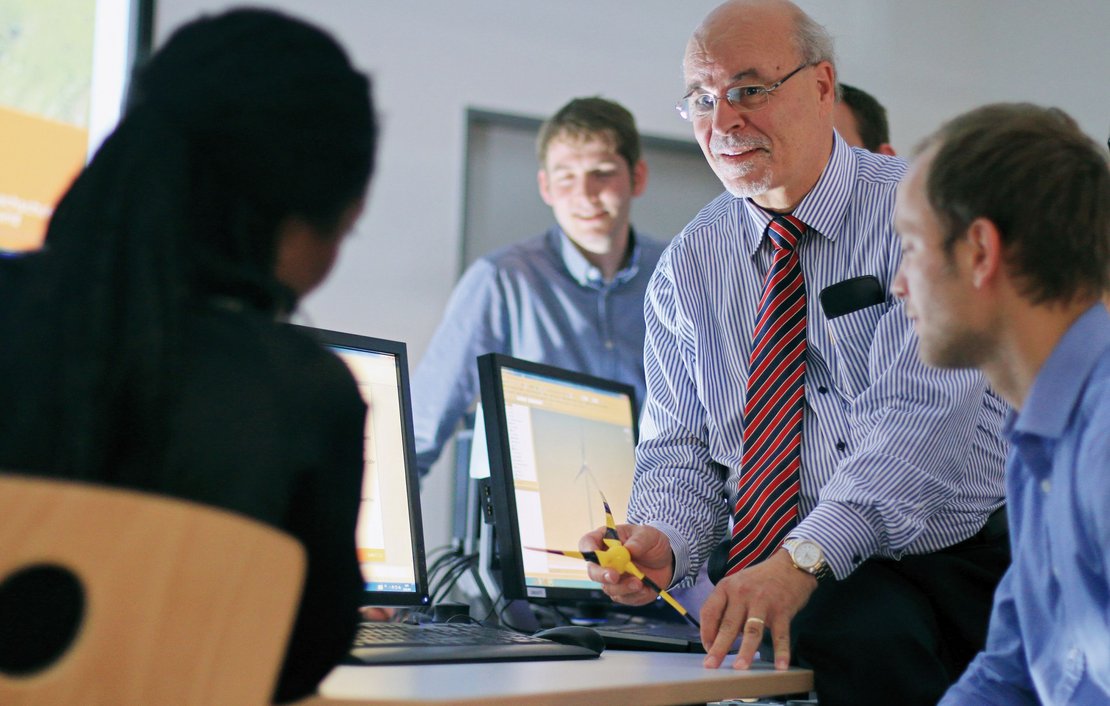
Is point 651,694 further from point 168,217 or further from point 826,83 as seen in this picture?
point 826,83

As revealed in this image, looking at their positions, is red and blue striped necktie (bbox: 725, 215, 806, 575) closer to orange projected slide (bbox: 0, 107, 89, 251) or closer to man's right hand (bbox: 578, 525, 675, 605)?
man's right hand (bbox: 578, 525, 675, 605)

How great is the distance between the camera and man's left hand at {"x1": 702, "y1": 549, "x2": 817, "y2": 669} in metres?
1.50

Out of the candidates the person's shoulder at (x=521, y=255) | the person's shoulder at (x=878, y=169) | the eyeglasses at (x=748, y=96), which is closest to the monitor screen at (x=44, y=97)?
the person's shoulder at (x=521, y=255)

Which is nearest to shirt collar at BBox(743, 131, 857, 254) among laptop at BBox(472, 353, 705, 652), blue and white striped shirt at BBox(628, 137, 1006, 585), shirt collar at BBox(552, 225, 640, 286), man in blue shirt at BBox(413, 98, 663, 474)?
blue and white striped shirt at BBox(628, 137, 1006, 585)

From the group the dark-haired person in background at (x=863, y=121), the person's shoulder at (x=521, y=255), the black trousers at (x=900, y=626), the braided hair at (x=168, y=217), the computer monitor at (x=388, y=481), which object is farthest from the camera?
the person's shoulder at (x=521, y=255)

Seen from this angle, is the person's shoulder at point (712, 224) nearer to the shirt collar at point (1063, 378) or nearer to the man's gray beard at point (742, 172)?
the man's gray beard at point (742, 172)

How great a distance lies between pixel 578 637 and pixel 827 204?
2.74 ft

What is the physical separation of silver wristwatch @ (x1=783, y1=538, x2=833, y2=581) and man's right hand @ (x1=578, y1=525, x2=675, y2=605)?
8.6 inches

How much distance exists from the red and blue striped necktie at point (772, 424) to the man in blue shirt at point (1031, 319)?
1.46 feet

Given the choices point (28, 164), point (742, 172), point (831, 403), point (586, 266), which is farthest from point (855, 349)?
point (28, 164)

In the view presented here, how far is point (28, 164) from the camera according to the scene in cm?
322

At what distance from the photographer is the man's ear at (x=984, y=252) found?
1289mm

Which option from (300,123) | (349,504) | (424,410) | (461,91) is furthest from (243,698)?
(461,91)

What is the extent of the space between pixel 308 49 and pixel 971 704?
1051mm
